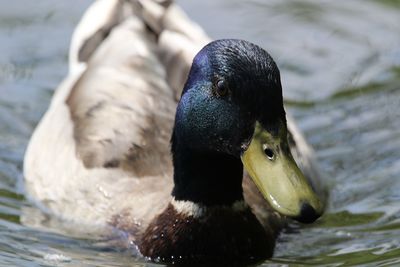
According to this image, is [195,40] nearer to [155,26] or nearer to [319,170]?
[155,26]

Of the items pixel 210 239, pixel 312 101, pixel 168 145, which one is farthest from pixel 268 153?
pixel 312 101

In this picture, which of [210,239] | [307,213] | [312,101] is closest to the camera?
A: [307,213]

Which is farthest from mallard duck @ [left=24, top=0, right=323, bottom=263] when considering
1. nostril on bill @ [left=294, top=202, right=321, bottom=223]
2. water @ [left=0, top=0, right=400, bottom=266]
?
water @ [left=0, top=0, right=400, bottom=266]

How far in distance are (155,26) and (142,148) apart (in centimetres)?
178

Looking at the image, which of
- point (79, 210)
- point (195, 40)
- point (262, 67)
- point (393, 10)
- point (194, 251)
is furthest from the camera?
point (393, 10)

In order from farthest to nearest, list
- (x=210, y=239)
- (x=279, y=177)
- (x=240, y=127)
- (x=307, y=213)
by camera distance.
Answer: (x=210, y=239), (x=240, y=127), (x=279, y=177), (x=307, y=213)

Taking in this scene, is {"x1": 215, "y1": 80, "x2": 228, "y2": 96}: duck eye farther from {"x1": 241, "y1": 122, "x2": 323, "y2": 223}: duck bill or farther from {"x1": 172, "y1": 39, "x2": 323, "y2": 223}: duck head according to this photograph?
{"x1": 241, "y1": 122, "x2": 323, "y2": 223}: duck bill

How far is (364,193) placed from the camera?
9320 mm

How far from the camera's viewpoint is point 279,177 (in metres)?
7.04

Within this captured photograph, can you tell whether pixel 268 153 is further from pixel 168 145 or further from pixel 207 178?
pixel 168 145

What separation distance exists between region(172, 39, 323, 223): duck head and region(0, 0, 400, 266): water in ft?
2.83

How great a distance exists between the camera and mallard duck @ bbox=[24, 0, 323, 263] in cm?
712

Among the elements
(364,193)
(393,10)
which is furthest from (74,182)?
(393,10)

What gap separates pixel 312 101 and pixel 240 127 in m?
3.91
